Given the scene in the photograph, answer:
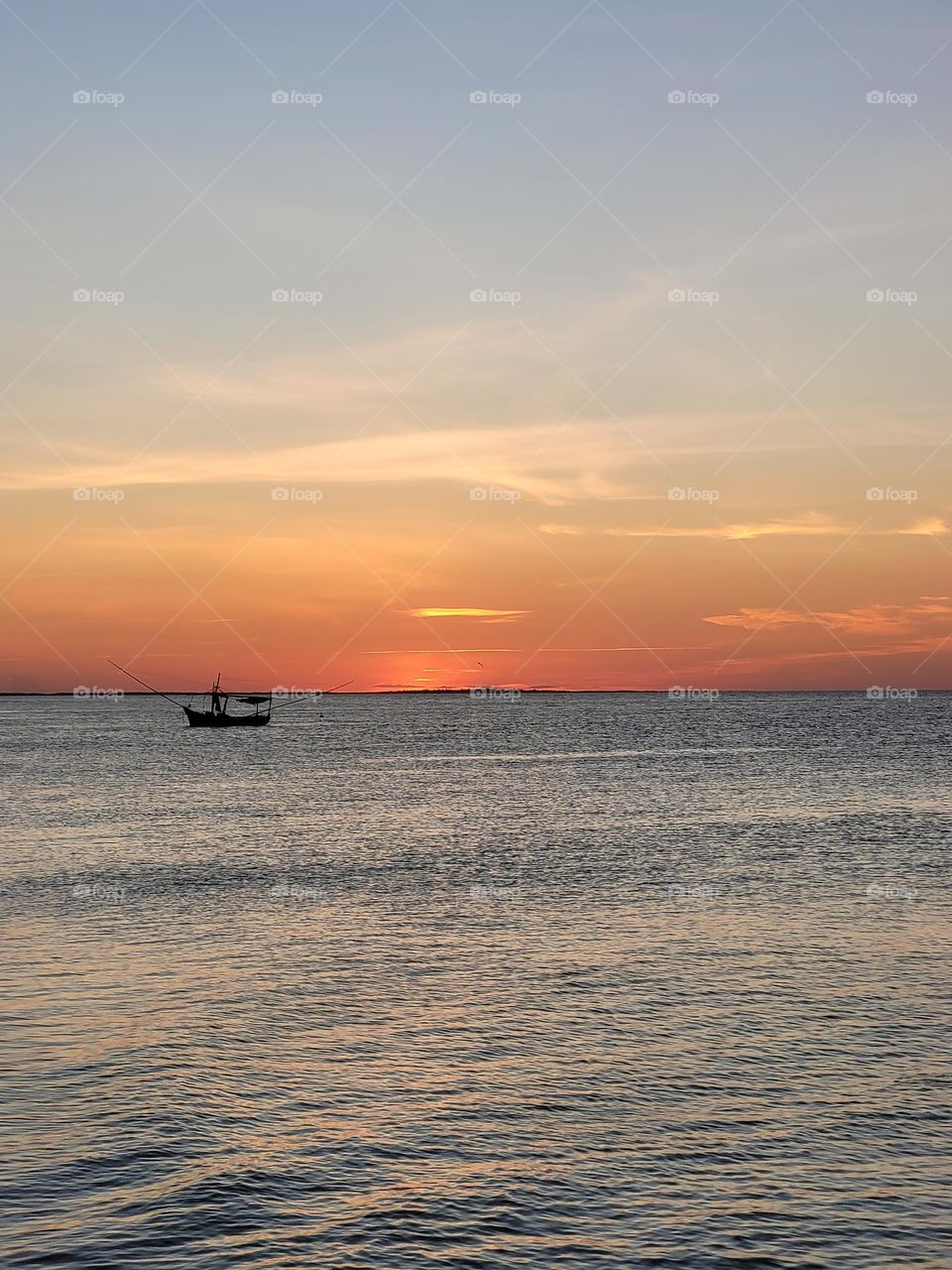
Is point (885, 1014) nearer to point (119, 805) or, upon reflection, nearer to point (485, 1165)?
point (485, 1165)

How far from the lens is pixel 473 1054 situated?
20812 millimetres

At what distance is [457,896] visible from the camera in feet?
122

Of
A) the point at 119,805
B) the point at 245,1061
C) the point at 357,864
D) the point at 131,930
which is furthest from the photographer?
the point at 119,805

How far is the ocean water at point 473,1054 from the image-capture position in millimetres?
14305

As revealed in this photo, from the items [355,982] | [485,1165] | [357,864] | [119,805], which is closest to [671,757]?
[119,805]

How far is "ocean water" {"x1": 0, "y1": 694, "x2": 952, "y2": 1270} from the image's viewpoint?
46.9 feet

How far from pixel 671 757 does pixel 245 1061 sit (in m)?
102

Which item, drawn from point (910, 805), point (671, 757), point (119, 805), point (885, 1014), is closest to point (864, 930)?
Result: point (885, 1014)

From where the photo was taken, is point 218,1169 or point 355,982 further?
point 355,982

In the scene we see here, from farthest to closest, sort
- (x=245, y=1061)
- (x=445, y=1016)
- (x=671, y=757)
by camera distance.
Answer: (x=671, y=757) < (x=445, y=1016) < (x=245, y=1061)

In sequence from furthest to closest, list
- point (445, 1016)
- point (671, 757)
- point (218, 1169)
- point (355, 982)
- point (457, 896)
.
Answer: point (671, 757)
point (457, 896)
point (355, 982)
point (445, 1016)
point (218, 1169)

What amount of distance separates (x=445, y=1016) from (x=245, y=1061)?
4.33 m

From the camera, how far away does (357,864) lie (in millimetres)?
44625

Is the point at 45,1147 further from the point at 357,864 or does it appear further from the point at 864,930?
the point at 357,864
